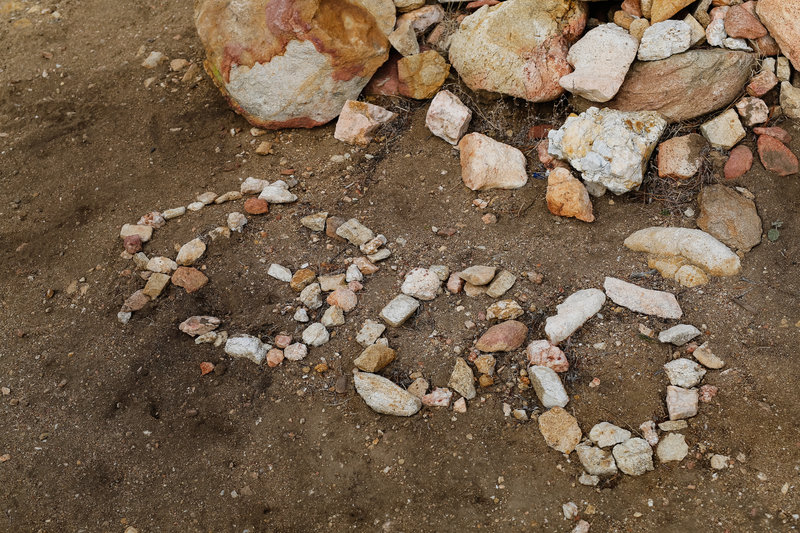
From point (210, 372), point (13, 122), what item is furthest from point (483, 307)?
point (13, 122)

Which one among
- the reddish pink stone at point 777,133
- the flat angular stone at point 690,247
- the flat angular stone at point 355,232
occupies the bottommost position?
the flat angular stone at point 355,232

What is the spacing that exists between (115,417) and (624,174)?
9.03 feet

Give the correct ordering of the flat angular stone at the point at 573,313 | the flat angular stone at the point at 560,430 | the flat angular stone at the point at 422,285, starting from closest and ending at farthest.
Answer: the flat angular stone at the point at 560,430, the flat angular stone at the point at 573,313, the flat angular stone at the point at 422,285

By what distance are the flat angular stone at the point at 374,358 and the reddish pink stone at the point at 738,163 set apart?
1.99 metres

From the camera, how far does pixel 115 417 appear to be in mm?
3031

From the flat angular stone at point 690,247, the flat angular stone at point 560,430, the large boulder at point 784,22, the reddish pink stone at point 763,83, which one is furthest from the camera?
→ the reddish pink stone at point 763,83

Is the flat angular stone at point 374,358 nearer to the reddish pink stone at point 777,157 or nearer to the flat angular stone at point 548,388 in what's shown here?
the flat angular stone at point 548,388

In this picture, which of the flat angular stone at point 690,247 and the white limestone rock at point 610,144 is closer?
the flat angular stone at point 690,247

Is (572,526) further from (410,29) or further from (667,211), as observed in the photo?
(410,29)

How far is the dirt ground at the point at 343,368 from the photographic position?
2.62 meters

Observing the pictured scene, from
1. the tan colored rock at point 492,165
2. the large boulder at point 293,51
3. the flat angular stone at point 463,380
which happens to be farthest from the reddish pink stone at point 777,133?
the large boulder at point 293,51

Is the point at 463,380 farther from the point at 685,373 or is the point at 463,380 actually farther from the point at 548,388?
the point at 685,373

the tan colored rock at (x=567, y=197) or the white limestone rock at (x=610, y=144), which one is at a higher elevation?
the white limestone rock at (x=610, y=144)

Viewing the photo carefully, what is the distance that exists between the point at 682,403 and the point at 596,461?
0.44 m
